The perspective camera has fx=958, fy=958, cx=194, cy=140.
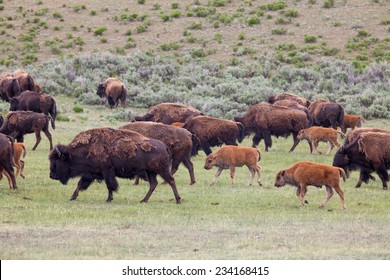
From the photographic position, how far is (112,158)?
61.2ft

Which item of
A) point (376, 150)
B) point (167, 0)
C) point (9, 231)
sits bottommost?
point (167, 0)

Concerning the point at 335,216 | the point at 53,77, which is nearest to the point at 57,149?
the point at 335,216

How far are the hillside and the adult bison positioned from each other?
1963 cm

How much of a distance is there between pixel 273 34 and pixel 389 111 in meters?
18.9

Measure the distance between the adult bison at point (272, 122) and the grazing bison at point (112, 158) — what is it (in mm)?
10210

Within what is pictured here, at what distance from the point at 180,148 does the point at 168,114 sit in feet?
20.4

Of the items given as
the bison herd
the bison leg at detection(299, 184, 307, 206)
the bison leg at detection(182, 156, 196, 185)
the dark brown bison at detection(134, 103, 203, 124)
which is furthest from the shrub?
the bison leg at detection(299, 184, 307, 206)

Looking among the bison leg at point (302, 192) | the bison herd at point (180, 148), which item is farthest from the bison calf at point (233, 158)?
the bison leg at point (302, 192)

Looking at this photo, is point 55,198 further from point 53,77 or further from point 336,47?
point 336,47

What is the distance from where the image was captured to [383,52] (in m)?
50.2

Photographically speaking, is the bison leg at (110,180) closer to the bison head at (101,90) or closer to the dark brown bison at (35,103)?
the dark brown bison at (35,103)

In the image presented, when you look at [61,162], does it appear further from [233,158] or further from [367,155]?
[367,155]

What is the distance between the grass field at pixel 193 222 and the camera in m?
13.8

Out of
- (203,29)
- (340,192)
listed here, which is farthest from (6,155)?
(203,29)
